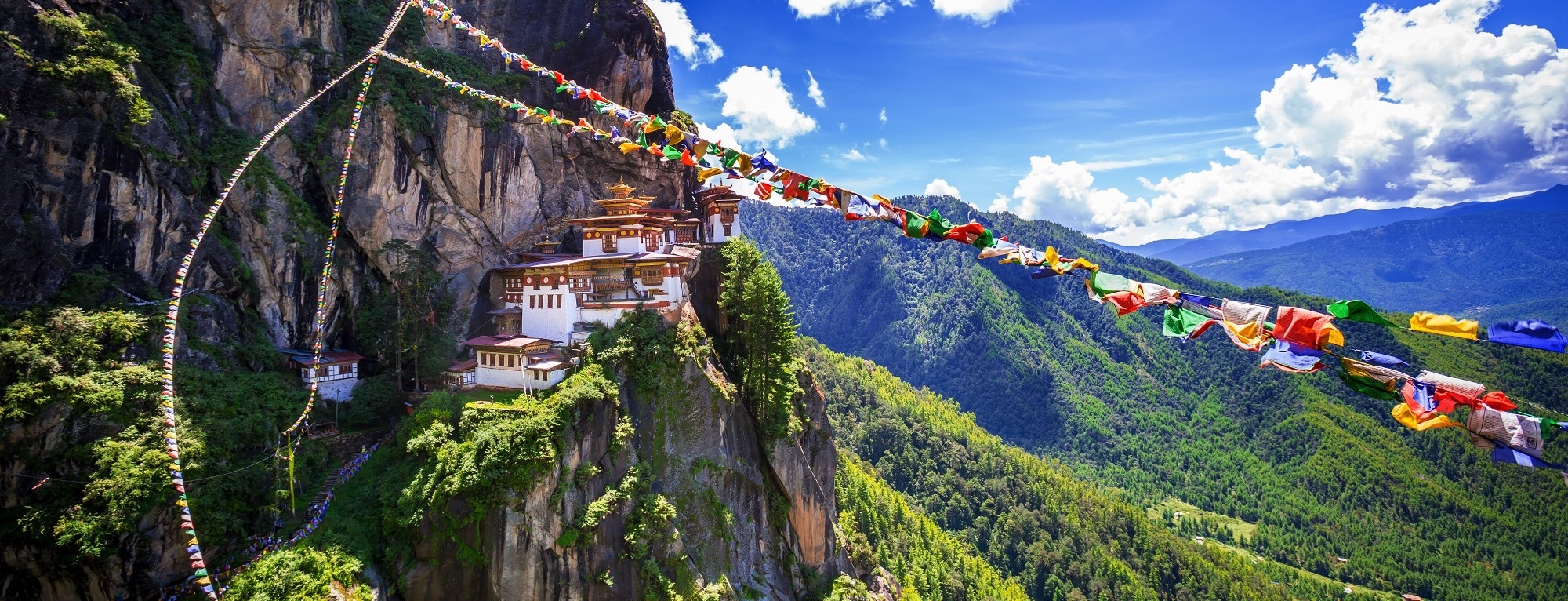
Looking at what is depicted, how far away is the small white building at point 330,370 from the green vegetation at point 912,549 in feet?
114

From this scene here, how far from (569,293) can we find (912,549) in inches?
1830

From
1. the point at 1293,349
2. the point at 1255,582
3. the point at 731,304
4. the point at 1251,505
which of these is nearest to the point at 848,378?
the point at 1255,582

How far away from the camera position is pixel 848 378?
120m

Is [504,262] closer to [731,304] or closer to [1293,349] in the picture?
[731,304]

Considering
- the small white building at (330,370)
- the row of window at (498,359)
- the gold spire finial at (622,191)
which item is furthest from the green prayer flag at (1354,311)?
the small white building at (330,370)

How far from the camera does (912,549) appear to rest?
211 feet

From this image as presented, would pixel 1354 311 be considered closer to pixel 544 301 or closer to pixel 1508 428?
Result: pixel 1508 428

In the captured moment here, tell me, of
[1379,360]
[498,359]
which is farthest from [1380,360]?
[498,359]

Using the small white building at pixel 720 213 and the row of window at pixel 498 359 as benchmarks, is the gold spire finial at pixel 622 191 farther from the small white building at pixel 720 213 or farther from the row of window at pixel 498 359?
the row of window at pixel 498 359

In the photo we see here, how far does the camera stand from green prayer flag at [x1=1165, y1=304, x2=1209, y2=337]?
413 inches

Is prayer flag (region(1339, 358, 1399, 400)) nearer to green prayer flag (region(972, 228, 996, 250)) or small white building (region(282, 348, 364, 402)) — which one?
green prayer flag (region(972, 228, 996, 250))

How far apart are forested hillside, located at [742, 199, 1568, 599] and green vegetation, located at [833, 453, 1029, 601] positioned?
31177mm

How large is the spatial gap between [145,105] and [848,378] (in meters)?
103

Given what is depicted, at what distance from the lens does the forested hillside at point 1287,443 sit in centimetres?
9794
